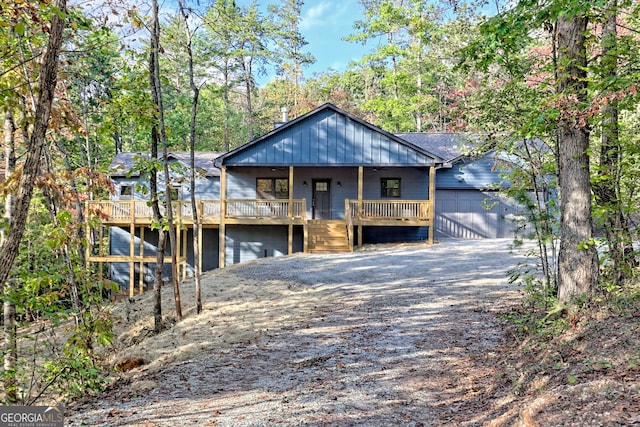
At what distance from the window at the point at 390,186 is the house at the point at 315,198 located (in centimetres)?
5

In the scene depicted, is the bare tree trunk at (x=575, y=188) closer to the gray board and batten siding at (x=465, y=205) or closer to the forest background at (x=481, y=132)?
the forest background at (x=481, y=132)

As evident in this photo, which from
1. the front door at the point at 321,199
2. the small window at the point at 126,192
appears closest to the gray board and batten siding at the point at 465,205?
the front door at the point at 321,199

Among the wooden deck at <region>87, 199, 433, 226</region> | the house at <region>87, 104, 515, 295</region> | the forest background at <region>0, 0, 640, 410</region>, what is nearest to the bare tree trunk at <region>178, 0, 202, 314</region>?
the forest background at <region>0, 0, 640, 410</region>

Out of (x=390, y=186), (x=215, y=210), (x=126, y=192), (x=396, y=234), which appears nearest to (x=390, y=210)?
(x=396, y=234)

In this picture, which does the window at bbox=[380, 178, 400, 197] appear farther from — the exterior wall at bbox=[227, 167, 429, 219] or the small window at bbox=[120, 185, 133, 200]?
the small window at bbox=[120, 185, 133, 200]

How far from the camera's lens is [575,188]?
17.7 feet

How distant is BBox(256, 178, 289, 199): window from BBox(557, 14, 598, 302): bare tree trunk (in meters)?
14.3

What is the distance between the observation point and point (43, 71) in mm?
3344

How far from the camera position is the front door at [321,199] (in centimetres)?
1862

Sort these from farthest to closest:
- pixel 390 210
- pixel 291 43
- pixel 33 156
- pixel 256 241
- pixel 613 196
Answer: pixel 291 43 < pixel 256 241 < pixel 390 210 < pixel 613 196 < pixel 33 156

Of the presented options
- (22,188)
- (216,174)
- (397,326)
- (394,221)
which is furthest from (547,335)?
(216,174)

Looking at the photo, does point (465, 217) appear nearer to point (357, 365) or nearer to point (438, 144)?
point (438, 144)

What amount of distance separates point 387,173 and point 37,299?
15.7 meters

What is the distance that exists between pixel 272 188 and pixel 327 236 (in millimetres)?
3929
